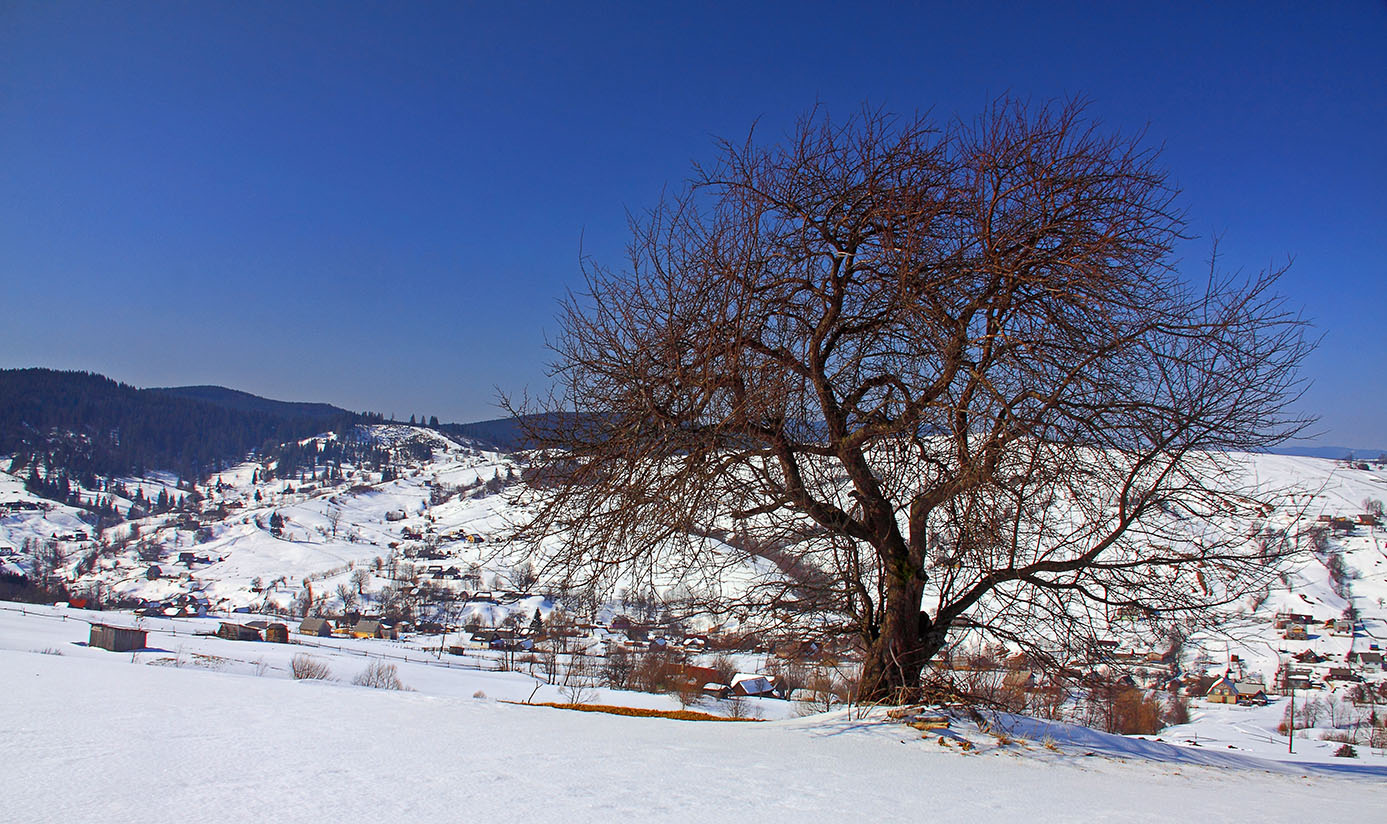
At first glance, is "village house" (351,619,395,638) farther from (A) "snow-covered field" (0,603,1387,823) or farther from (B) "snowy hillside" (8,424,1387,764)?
(A) "snow-covered field" (0,603,1387,823)

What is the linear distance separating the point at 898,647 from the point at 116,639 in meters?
29.2

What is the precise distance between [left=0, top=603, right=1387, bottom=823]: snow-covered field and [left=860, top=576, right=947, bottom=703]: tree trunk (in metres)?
0.59

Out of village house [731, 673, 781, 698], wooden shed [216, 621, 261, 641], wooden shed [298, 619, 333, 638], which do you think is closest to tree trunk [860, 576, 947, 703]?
village house [731, 673, 781, 698]

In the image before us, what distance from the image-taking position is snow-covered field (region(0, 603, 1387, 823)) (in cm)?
312

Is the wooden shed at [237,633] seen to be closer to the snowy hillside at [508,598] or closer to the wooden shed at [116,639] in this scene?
the snowy hillside at [508,598]

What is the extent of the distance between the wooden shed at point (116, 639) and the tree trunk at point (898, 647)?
2720 cm

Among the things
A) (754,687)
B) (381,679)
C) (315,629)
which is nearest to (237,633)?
(315,629)

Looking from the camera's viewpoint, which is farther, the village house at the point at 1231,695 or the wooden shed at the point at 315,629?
the wooden shed at the point at 315,629

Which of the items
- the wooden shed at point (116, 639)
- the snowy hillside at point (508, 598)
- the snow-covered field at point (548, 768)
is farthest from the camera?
the wooden shed at point (116, 639)

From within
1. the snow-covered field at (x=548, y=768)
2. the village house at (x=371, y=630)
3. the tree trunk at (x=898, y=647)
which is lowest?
the village house at (x=371, y=630)

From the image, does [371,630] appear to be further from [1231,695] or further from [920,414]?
[920,414]

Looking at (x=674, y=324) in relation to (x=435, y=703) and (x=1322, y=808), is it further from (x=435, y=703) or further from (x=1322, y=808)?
(x=1322, y=808)

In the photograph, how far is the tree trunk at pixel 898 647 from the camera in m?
6.85

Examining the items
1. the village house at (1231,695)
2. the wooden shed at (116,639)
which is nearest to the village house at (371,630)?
the wooden shed at (116,639)
